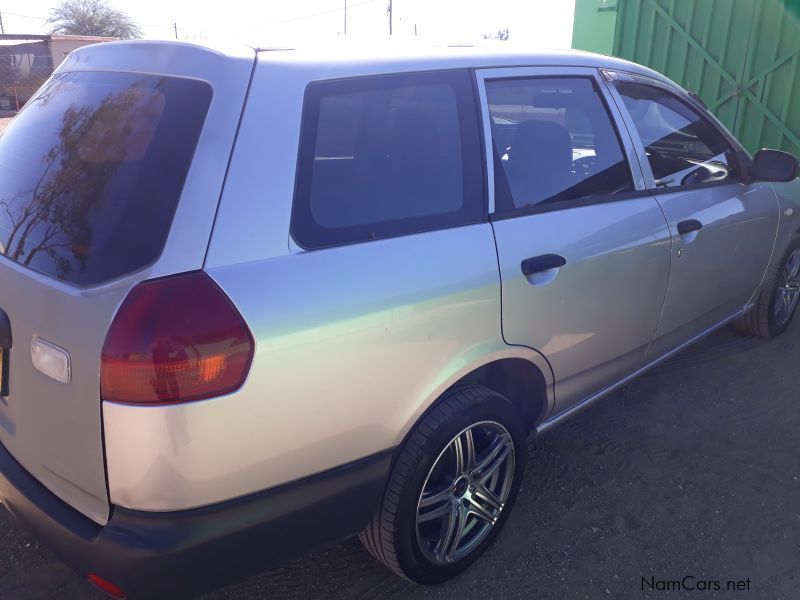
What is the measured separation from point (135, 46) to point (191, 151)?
0.62 metres

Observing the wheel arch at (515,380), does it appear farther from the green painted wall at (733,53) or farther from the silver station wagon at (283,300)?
the green painted wall at (733,53)

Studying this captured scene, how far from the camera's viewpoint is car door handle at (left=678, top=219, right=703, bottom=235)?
3078 mm

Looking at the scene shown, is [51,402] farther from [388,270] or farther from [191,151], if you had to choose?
[388,270]

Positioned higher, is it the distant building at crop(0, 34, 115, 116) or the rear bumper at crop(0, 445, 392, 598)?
the rear bumper at crop(0, 445, 392, 598)

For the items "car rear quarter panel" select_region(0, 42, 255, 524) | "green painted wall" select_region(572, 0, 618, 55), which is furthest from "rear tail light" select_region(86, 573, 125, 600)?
"green painted wall" select_region(572, 0, 618, 55)

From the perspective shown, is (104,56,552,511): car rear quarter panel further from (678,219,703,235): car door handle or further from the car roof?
(678,219,703,235): car door handle

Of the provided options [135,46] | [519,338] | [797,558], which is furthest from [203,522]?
[797,558]

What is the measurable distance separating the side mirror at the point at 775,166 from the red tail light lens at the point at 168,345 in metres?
3.02

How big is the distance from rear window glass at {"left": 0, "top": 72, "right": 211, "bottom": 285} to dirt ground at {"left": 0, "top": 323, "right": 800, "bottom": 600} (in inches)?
49.8

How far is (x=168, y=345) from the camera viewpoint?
1.61 meters

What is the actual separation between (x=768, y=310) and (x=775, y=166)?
1.25m

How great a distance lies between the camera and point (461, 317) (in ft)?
7.04

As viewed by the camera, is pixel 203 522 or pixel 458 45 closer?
pixel 203 522

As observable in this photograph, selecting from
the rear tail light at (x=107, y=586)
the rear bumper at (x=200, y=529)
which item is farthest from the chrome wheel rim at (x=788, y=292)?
the rear tail light at (x=107, y=586)
